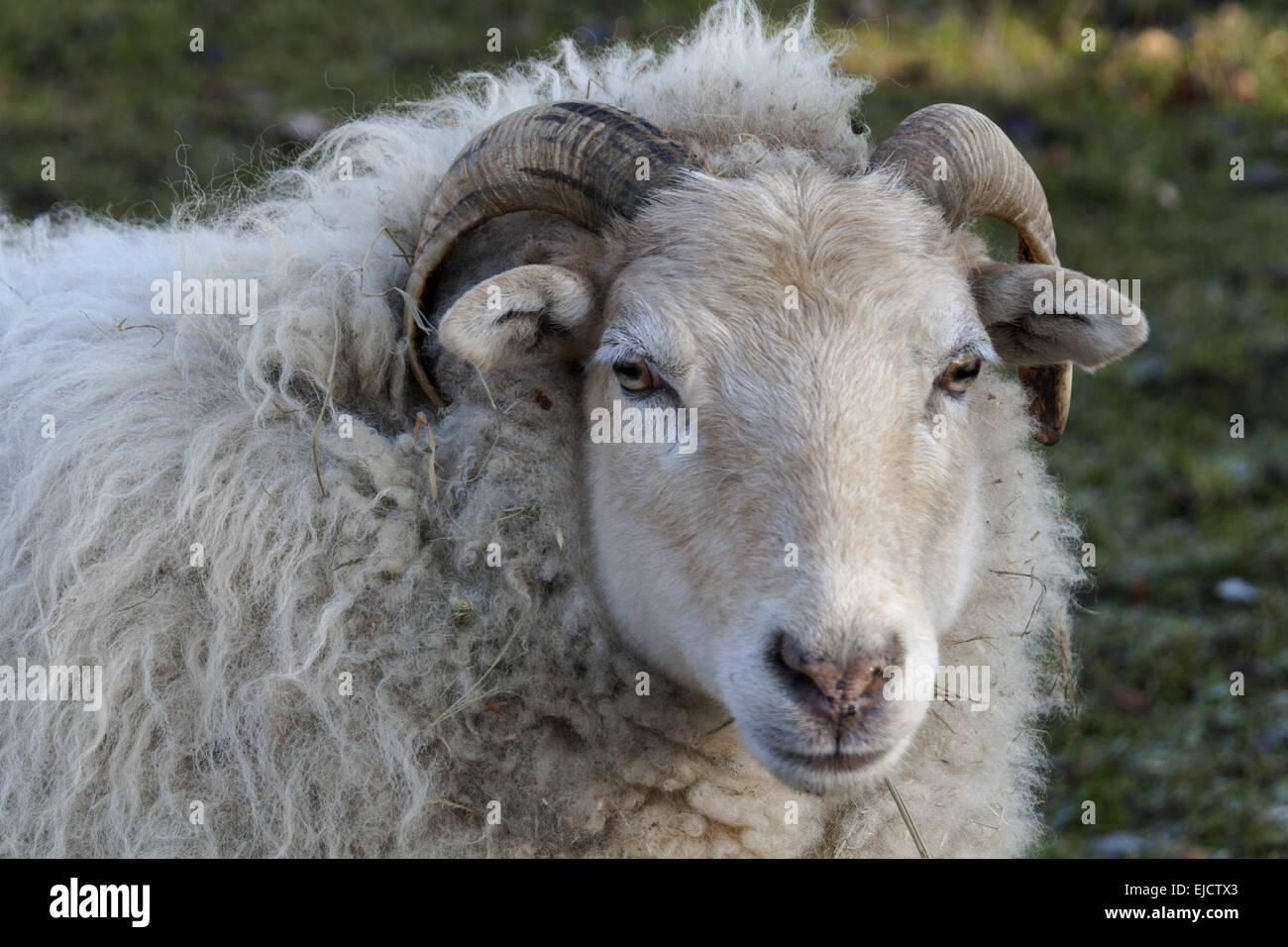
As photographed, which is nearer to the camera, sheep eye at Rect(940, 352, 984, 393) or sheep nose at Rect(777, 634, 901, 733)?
sheep nose at Rect(777, 634, 901, 733)

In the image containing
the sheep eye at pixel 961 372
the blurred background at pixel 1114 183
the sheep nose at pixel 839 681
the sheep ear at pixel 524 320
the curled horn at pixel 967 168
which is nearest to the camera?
the sheep nose at pixel 839 681

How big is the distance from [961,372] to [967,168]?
0.60 m

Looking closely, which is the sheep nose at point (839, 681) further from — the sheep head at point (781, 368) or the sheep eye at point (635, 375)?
the sheep eye at point (635, 375)

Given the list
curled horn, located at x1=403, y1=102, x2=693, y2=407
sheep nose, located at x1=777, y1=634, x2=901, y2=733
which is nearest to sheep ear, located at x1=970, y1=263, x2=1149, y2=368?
curled horn, located at x1=403, y1=102, x2=693, y2=407

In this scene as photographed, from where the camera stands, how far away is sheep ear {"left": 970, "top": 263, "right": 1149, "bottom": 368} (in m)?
3.70

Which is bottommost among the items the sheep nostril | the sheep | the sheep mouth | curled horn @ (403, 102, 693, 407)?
the sheep mouth

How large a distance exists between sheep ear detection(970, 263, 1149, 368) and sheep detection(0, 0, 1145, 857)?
1 cm

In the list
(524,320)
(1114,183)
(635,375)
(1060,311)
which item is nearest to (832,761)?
(635,375)

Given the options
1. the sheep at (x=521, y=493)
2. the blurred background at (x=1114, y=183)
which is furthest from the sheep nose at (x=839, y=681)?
the blurred background at (x=1114, y=183)

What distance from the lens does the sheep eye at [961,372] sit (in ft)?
11.5

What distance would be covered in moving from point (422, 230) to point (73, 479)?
3.78 ft

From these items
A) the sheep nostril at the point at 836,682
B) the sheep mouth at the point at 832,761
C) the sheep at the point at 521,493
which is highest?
the sheep at the point at 521,493

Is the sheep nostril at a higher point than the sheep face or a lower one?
Answer: lower

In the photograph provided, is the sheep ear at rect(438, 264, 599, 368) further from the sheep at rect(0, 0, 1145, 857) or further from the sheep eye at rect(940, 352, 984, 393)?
the sheep eye at rect(940, 352, 984, 393)
